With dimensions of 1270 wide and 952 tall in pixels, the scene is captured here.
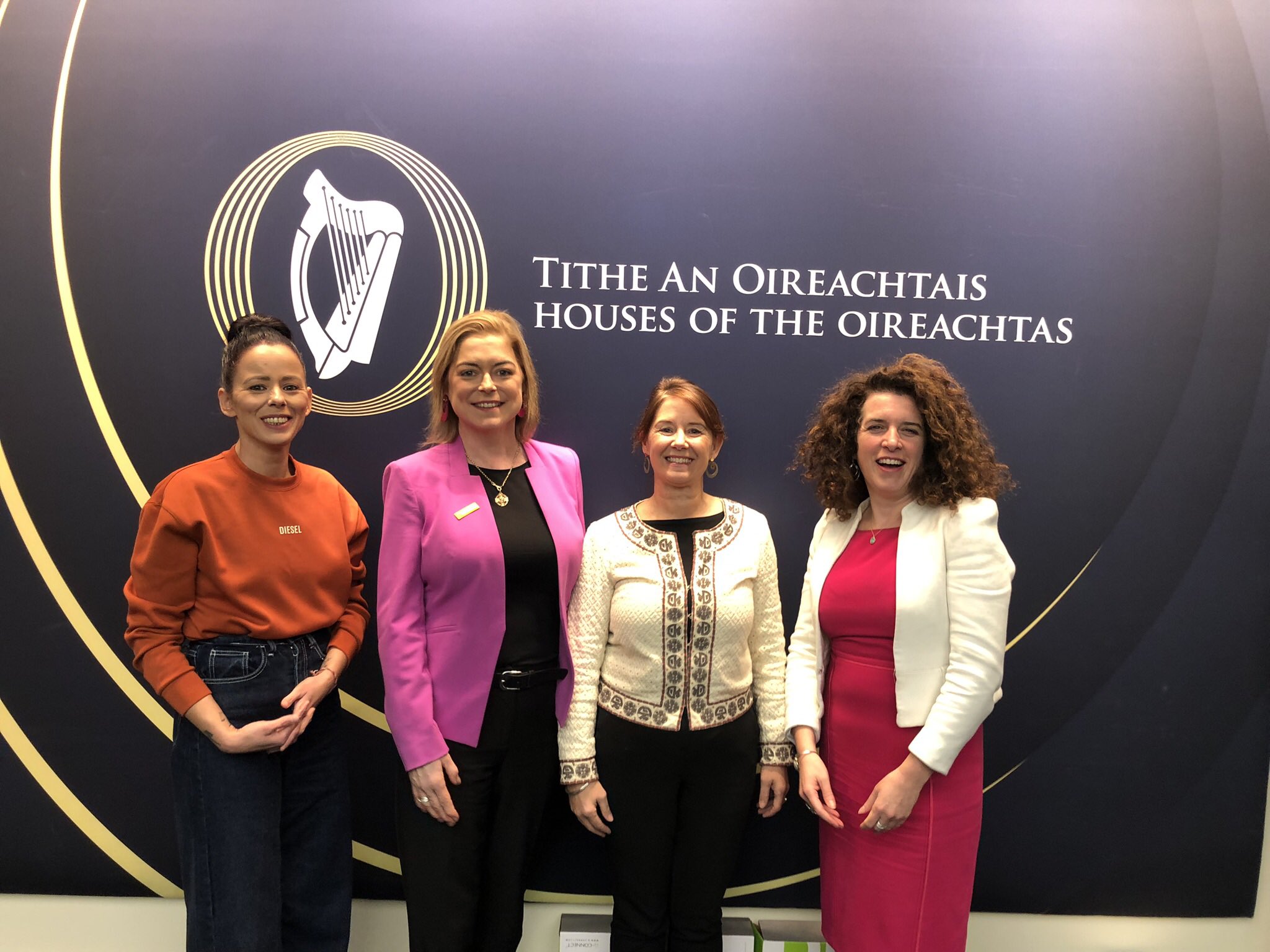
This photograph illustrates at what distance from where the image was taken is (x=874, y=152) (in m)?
2.34

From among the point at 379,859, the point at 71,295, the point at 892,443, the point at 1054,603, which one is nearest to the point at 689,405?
the point at 892,443

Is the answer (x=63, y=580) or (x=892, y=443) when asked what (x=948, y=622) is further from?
(x=63, y=580)

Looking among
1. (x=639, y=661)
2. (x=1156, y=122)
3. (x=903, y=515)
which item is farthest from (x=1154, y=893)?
(x=1156, y=122)

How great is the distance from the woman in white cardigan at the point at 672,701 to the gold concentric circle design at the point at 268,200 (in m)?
0.79

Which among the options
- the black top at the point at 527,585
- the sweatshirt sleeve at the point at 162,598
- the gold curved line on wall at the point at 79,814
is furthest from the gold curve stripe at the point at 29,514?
the black top at the point at 527,585

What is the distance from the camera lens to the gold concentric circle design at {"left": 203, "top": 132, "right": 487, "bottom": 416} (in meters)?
2.33

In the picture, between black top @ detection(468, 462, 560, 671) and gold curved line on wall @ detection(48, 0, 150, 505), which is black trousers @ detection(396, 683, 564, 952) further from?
gold curved line on wall @ detection(48, 0, 150, 505)

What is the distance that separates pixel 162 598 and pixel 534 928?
1557 mm

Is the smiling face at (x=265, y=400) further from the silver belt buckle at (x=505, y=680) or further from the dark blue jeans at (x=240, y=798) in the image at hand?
the silver belt buckle at (x=505, y=680)

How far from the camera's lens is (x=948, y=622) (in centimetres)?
177

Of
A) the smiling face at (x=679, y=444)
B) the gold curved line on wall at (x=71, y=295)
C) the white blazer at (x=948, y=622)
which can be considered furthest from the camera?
the gold curved line on wall at (x=71, y=295)

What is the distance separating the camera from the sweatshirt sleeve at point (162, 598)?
1787 mm

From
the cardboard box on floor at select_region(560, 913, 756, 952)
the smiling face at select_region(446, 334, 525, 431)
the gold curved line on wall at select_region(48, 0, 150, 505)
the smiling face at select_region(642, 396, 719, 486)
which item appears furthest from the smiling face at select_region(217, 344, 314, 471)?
the cardboard box on floor at select_region(560, 913, 756, 952)

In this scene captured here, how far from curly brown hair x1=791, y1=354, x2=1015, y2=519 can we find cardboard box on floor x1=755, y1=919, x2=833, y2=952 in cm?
136
